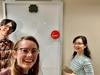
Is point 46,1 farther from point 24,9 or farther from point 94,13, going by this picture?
point 94,13

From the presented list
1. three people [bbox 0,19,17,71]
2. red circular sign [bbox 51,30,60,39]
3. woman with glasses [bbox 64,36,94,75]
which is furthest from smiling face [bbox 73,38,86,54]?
three people [bbox 0,19,17,71]

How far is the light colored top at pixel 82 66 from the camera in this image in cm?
304

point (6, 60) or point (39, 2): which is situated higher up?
point (39, 2)

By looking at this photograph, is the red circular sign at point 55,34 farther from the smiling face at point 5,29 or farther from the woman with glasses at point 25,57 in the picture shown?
the woman with glasses at point 25,57

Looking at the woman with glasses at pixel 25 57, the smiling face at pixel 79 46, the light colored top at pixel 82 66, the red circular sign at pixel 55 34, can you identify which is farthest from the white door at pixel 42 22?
the woman with glasses at pixel 25 57

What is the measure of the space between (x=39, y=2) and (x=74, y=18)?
627 mm

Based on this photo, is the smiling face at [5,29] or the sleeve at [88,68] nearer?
the sleeve at [88,68]

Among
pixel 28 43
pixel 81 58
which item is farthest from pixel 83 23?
pixel 28 43

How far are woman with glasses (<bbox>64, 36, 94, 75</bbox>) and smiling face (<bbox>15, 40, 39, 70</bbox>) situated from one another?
162 cm

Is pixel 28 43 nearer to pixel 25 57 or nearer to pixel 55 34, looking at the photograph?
pixel 25 57

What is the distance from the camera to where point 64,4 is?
342 cm

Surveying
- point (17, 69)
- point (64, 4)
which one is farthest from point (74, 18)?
point (17, 69)

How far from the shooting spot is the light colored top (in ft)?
9.98

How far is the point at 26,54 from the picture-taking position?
4.96 ft
